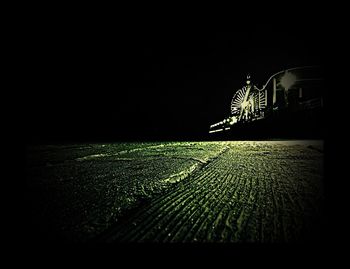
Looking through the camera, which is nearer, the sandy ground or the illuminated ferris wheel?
the sandy ground

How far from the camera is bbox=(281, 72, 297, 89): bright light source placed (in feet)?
24.6

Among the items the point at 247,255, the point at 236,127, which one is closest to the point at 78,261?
the point at 247,255

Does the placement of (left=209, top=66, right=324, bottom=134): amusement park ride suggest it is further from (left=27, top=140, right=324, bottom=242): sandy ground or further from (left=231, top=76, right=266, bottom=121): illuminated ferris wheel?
(left=27, top=140, right=324, bottom=242): sandy ground

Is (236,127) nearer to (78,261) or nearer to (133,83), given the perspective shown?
(78,261)

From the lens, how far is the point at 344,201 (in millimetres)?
513

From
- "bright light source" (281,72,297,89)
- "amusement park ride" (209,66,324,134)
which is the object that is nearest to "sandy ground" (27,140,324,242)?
"amusement park ride" (209,66,324,134)

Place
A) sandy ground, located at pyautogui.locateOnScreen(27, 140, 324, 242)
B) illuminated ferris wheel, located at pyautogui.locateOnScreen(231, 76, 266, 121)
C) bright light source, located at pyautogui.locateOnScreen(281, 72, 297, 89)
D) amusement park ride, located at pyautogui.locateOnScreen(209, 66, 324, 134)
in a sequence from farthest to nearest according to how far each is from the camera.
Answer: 1. illuminated ferris wheel, located at pyautogui.locateOnScreen(231, 76, 266, 121)
2. bright light source, located at pyautogui.locateOnScreen(281, 72, 297, 89)
3. amusement park ride, located at pyautogui.locateOnScreen(209, 66, 324, 134)
4. sandy ground, located at pyautogui.locateOnScreen(27, 140, 324, 242)

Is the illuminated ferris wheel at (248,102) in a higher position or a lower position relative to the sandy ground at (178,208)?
higher

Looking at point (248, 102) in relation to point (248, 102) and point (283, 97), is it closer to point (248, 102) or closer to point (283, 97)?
point (248, 102)

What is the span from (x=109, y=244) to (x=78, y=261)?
6 cm

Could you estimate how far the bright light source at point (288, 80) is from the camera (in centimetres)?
749

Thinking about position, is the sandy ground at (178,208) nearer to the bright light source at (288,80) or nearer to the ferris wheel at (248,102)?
the bright light source at (288,80)

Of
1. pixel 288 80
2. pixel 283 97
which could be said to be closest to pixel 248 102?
pixel 288 80

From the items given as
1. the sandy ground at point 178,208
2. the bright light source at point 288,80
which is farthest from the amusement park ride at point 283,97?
the sandy ground at point 178,208
